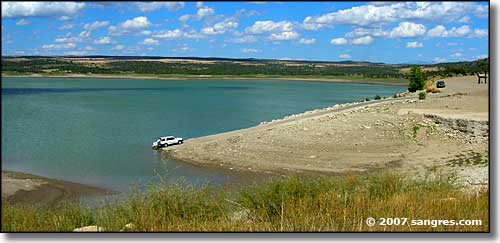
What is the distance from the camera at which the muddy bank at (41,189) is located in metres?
15.1

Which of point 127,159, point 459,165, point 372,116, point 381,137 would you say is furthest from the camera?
point 372,116

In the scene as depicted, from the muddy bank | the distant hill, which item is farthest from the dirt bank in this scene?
the muddy bank

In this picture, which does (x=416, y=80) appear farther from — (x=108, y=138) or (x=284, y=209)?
(x=284, y=209)

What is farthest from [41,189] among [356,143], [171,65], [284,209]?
[171,65]

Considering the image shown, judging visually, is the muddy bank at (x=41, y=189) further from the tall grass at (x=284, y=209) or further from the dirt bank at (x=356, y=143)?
the tall grass at (x=284, y=209)

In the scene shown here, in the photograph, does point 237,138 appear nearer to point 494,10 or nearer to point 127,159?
point 127,159

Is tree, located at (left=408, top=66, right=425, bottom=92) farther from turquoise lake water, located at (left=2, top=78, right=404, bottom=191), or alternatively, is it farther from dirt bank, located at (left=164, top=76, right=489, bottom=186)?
dirt bank, located at (left=164, top=76, right=489, bottom=186)

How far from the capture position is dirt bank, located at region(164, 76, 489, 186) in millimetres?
13109

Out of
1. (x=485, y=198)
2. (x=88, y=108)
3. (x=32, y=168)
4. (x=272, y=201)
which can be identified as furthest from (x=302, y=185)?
(x=88, y=108)

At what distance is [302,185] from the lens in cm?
623

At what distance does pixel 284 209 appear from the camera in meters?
5.52

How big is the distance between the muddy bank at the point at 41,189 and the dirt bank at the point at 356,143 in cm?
499

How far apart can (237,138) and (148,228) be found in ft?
58.9

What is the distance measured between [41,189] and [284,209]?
12303 millimetres
